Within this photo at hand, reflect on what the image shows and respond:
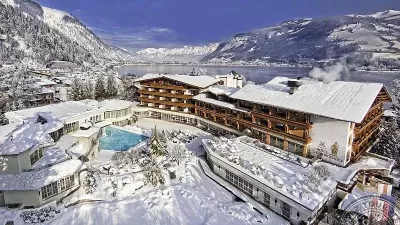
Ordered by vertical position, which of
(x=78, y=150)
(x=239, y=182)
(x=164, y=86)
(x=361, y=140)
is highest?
(x=164, y=86)

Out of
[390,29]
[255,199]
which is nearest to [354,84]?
[255,199]

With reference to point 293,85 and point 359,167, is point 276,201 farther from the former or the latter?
point 293,85

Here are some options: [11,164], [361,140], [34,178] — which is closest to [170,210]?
[34,178]

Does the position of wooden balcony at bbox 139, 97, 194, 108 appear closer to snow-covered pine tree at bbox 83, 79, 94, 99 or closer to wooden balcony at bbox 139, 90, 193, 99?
wooden balcony at bbox 139, 90, 193, 99

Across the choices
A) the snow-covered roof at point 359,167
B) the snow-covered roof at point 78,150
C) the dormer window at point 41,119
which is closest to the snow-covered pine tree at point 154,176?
the snow-covered roof at point 78,150

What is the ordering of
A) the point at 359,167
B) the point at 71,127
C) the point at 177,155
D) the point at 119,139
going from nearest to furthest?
the point at 359,167 < the point at 177,155 < the point at 71,127 < the point at 119,139

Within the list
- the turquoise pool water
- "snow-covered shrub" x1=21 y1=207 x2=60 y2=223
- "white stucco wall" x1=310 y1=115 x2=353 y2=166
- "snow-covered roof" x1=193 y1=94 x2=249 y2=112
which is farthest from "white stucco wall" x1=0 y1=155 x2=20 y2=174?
"white stucco wall" x1=310 y1=115 x2=353 y2=166

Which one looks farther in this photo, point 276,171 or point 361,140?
point 361,140
